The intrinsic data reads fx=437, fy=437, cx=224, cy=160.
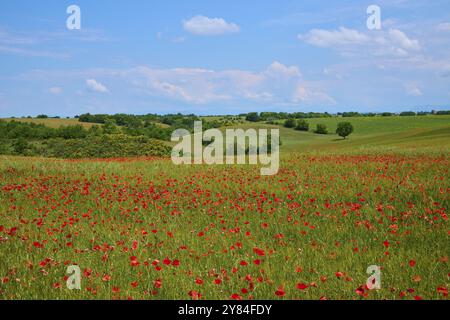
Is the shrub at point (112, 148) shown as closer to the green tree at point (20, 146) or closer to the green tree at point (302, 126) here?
the green tree at point (20, 146)

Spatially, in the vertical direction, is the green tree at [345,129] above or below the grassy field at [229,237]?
above

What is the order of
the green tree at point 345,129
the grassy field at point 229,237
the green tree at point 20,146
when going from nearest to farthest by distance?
the grassy field at point 229,237 < the green tree at point 20,146 < the green tree at point 345,129

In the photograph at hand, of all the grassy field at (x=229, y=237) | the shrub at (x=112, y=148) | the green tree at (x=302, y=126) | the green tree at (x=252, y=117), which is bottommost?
the grassy field at (x=229, y=237)

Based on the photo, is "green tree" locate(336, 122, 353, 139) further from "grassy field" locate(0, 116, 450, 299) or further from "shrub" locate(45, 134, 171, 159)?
"grassy field" locate(0, 116, 450, 299)

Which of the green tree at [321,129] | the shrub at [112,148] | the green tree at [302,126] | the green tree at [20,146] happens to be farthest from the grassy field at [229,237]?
the green tree at [302,126]

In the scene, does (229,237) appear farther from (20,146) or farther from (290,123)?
(290,123)

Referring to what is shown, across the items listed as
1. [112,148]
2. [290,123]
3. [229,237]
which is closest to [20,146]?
[112,148]

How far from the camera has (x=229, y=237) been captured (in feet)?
26.2

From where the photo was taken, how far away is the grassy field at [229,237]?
219 inches

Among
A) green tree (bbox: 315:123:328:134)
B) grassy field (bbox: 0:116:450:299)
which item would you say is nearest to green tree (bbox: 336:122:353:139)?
green tree (bbox: 315:123:328:134)

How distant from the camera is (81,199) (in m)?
12.5

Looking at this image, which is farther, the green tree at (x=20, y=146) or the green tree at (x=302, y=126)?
the green tree at (x=302, y=126)
